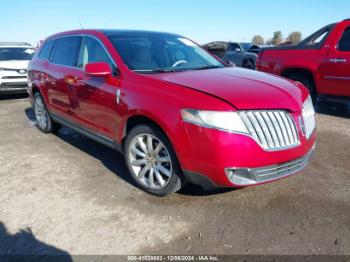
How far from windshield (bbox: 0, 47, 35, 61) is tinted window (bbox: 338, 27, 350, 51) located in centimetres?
852

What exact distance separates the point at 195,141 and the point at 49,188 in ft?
6.17

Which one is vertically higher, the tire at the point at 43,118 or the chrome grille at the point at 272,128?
the chrome grille at the point at 272,128

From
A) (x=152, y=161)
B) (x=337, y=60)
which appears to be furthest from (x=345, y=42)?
(x=152, y=161)

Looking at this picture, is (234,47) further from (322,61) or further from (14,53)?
(322,61)

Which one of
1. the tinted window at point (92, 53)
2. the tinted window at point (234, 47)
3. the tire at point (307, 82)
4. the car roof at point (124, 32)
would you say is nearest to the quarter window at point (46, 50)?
the tinted window at point (92, 53)

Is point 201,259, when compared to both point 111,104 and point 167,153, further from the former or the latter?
point 111,104

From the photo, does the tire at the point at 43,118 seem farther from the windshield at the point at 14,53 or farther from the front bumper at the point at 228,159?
the windshield at the point at 14,53

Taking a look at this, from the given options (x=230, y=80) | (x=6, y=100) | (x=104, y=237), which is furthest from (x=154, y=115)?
(x=6, y=100)

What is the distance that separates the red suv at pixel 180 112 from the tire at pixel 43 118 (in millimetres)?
1157

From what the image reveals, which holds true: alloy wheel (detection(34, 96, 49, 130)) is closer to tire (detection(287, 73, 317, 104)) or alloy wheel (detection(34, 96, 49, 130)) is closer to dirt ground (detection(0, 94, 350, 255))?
dirt ground (detection(0, 94, 350, 255))

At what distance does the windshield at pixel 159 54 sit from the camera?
376cm

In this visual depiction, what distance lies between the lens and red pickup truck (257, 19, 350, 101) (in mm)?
6281

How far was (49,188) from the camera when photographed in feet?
12.3

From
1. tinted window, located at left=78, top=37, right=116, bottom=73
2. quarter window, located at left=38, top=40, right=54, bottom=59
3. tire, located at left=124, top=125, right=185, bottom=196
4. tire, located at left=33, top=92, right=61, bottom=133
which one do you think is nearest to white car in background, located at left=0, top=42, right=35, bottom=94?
tire, located at left=33, top=92, right=61, bottom=133
